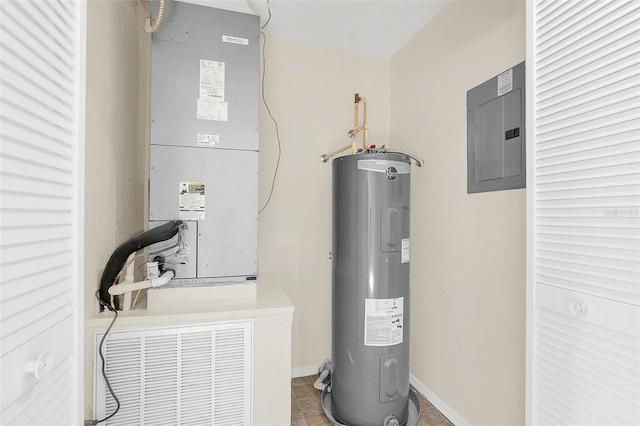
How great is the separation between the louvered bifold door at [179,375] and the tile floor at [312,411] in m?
0.55

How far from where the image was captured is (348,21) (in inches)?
82.2

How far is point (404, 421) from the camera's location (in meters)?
1.73

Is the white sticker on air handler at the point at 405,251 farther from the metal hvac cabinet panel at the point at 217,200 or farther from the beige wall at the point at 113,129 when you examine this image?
the beige wall at the point at 113,129

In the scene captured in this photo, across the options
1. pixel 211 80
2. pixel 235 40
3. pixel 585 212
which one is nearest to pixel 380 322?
pixel 585 212

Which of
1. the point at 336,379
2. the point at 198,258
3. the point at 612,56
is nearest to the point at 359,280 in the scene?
the point at 336,379

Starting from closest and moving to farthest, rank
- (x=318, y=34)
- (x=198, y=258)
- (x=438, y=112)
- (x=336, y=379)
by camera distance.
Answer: (x=198, y=258), (x=336, y=379), (x=438, y=112), (x=318, y=34)

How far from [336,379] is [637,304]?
4.74 ft

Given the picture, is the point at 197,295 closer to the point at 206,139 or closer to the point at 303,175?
the point at 206,139

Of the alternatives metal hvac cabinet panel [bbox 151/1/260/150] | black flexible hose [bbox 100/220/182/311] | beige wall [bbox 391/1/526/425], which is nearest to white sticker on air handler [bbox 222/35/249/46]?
metal hvac cabinet panel [bbox 151/1/260/150]

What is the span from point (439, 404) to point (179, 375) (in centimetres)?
156

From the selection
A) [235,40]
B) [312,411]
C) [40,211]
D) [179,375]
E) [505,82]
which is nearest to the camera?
[40,211]

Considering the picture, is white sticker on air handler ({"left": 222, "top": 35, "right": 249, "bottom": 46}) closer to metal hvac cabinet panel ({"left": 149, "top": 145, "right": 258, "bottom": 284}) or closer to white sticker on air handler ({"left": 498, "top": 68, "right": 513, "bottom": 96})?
metal hvac cabinet panel ({"left": 149, "top": 145, "right": 258, "bottom": 284})

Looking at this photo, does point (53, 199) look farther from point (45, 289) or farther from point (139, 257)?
point (139, 257)

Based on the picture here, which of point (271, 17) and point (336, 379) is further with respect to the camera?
point (271, 17)
